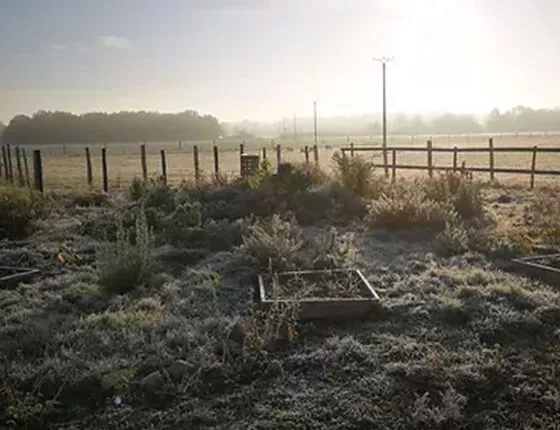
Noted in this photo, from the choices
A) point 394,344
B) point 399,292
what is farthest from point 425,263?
point 394,344

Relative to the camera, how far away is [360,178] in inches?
499

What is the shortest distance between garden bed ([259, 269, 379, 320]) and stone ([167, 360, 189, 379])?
1.20 m

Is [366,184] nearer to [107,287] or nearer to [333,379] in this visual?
[107,287]

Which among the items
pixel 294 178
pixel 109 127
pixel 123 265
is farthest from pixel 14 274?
pixel 109 127

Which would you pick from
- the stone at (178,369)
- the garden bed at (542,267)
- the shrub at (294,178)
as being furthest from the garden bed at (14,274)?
the shrub at (294,178)

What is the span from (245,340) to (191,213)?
5.51 meters

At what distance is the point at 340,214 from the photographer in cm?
1123

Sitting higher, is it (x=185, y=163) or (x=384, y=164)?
(x=384, y=164)

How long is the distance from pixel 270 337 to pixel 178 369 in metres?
0.75

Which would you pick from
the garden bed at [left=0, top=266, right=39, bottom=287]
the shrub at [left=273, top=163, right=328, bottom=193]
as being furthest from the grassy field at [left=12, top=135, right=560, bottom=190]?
the garden bed at [left=0, top=266, right=39, bottom=287]

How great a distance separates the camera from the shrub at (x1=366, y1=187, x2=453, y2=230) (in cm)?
956

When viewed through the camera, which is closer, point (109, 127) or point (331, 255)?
point (331, 255)

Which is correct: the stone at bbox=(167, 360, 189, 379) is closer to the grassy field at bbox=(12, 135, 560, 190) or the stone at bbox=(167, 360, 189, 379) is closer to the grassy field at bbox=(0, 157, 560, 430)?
the grassy field at bbox=(0, 157, 560, 430)

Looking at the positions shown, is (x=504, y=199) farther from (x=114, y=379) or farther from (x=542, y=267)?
(x=114, y=379)
